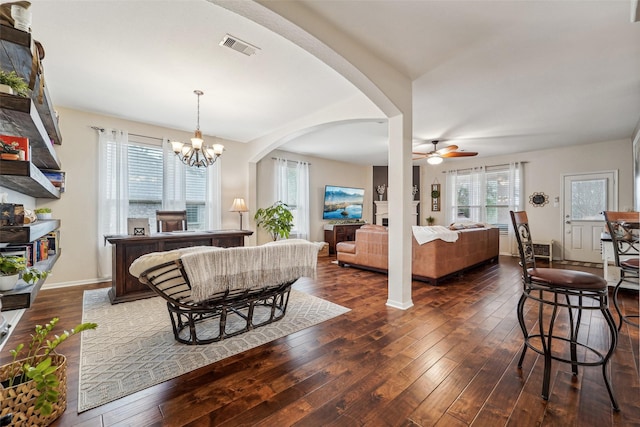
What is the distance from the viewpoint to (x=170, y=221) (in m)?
4.27

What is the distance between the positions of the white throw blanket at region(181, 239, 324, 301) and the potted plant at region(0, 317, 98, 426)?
2.19 ft

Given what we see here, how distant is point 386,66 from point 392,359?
266 centimetres

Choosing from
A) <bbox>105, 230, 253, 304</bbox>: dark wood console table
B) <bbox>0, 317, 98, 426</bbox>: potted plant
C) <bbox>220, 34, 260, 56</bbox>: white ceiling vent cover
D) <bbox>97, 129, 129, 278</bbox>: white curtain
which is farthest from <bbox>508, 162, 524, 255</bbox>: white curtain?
<bbox>97, 129, 129, 278</bbox>: white curtain

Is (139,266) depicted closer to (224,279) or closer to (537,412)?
(224,279)

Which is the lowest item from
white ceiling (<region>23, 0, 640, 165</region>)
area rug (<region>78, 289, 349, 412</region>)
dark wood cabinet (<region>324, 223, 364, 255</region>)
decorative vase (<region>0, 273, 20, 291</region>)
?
area rug (<region>78, 289, 349, 412</region>)

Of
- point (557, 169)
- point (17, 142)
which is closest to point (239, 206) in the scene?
point (17, 142)

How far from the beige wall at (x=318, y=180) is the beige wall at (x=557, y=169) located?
318cm

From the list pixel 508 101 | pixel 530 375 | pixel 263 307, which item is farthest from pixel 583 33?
pixel 263 307

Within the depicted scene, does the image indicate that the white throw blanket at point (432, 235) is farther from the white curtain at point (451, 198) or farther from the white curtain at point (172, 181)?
the white curtain at point (172, 181)

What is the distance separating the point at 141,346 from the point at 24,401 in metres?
0.92

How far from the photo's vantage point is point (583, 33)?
7.38 ft

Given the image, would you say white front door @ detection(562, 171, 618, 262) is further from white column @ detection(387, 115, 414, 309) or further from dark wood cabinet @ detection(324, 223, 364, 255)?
white column @ detection(387, 115, 414, 309)

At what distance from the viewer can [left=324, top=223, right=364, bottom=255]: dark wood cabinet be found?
7.13 m

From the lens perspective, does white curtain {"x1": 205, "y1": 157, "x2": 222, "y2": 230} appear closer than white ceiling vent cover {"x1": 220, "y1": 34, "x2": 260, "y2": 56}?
No
